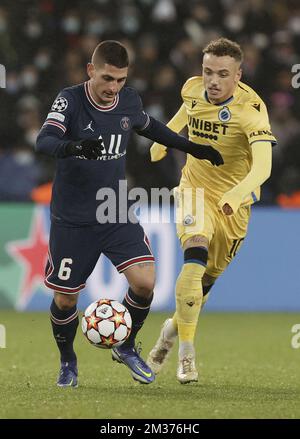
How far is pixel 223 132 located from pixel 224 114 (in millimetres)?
132

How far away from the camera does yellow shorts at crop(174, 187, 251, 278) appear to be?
24.8ft

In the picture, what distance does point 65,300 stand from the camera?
7.11 meters

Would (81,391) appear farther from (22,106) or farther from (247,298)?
(22,106)

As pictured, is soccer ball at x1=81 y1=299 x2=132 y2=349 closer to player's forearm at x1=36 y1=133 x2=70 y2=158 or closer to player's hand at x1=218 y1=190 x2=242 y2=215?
player's hand at x1=218 y1=190 x2=242 y2=215

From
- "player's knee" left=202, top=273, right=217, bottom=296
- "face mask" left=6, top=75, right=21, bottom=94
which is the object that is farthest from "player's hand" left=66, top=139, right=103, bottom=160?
"face mask" left=6, top=75, right=21, bottom=94

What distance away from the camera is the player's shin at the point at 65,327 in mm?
7195

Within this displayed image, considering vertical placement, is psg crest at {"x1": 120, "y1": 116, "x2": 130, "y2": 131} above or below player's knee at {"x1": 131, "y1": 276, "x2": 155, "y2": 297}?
above

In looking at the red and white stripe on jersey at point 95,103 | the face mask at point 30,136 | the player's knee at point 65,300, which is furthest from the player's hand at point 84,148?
the face mask at point 30,136

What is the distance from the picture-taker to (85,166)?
700 centimetres

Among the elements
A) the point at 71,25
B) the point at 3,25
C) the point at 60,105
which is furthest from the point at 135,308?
the point at 71,25

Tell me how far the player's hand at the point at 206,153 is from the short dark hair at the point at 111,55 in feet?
3.04

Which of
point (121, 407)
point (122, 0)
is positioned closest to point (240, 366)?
point (121, 407)

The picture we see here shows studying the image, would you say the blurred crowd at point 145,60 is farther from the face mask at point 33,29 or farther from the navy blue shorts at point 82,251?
the navy blue shorts at point 82,251

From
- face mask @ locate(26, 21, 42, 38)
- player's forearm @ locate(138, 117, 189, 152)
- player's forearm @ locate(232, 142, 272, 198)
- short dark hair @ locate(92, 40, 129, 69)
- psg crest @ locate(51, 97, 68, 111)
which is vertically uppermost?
face mask @ locate(26, 21, 42, 38)
